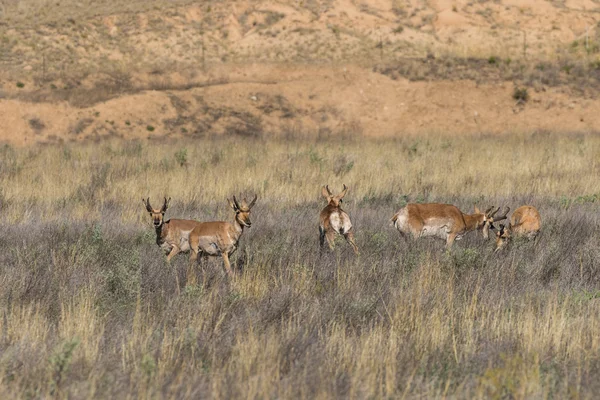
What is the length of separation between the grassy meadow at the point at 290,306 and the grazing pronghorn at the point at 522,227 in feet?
0.76

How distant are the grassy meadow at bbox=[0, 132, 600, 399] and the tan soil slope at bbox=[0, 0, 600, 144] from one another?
17.2 metres

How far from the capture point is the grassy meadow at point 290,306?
573 centimetres

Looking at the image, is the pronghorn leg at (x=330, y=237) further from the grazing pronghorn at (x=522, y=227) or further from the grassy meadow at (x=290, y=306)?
the grazing pronghorn at (x=522, y=227)

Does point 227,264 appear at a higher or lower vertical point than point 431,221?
lower

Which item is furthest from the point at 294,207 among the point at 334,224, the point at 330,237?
the point at 334,224

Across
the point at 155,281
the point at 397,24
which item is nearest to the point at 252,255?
the point at 155,281

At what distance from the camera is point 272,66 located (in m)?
40.0

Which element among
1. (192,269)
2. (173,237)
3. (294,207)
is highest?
(173,237)

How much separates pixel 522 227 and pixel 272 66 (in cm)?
2953

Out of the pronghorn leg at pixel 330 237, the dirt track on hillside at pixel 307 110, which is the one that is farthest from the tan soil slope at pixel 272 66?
the pronghorn leg at pixel 330 237

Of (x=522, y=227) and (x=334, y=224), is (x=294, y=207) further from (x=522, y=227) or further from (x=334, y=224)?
(x=522, y=227)

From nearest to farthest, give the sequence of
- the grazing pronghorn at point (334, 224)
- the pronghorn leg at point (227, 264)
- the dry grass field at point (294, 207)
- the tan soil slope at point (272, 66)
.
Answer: the dry grass field at point (294, 207) < the pronghorn leg at point (227, 264) < the grazing pronghorn at point (334, 224) < the tan soil slope at point (272, 66)

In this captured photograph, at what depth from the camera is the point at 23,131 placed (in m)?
30.3

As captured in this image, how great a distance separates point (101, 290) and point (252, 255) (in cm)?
246
